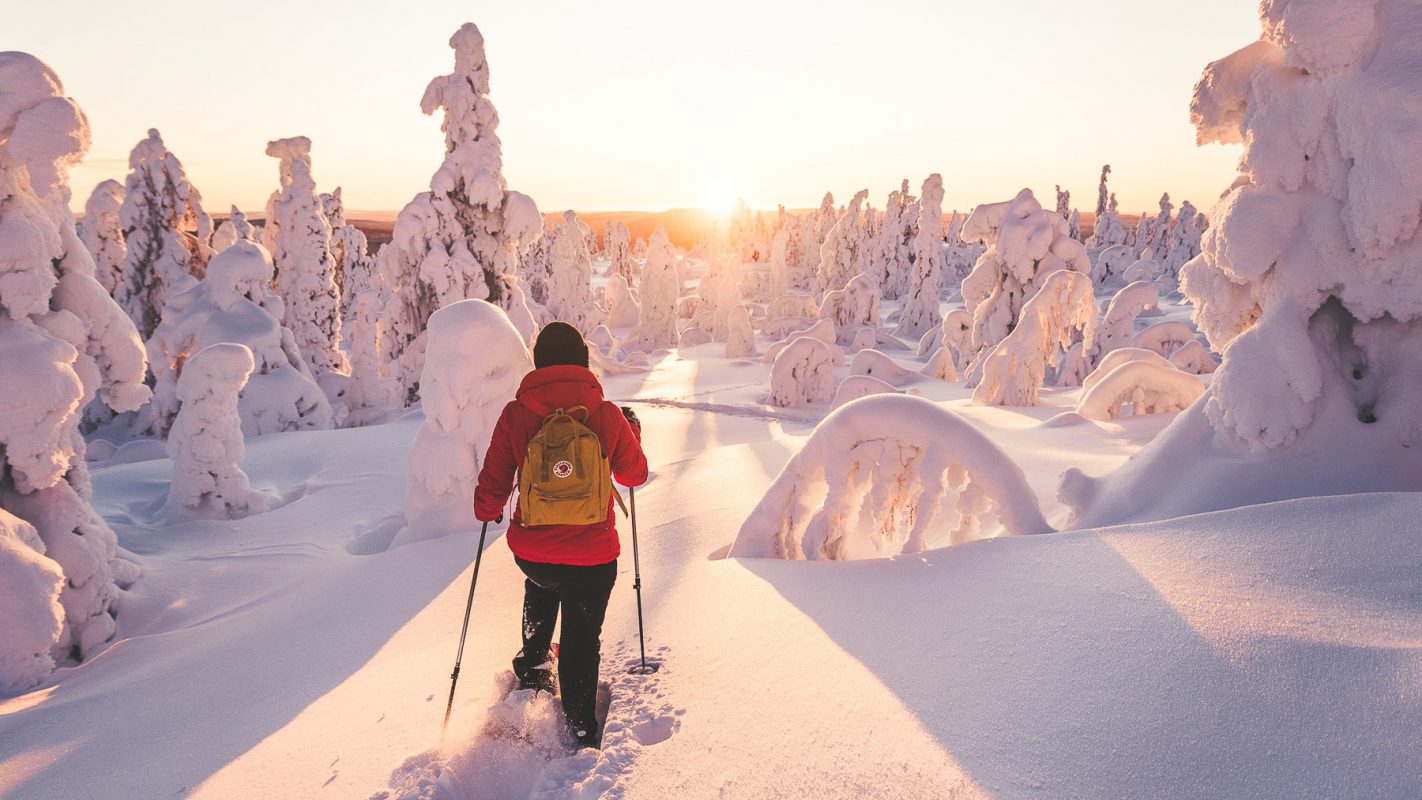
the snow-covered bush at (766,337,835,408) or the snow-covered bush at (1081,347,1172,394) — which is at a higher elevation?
the snow-covered bush at (1081,347,1172,394)

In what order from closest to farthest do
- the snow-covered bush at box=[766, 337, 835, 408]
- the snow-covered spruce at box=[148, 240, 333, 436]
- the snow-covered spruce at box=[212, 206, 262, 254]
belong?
the snow-covered spruce at box=[148, 240, 333, 436] < the snow-covered bush at box=[766, 337, 835, 408] < the snow-covered spruce at box=[212, 206, 262, 254]

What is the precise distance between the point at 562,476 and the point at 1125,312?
2220 centimetres

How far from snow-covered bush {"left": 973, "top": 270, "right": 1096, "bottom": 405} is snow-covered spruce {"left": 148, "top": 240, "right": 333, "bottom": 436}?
17.0 metres

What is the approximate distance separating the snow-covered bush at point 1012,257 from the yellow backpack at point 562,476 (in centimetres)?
1638

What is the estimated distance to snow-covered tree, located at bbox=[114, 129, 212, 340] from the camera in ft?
Answer: 62.3

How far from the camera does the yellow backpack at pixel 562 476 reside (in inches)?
110

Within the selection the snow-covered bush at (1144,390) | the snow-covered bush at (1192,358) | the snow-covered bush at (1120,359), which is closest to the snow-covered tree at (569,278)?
the snow-covered bush at (1192,358)

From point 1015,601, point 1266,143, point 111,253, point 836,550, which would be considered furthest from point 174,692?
point 111,253

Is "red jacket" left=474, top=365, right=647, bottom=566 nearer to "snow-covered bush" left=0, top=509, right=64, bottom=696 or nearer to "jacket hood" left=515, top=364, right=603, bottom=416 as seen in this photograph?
"jacket hood" left=515, top=364, right=603, bottom=416

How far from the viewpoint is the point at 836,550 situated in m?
4.16

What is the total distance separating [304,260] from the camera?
71.9ft

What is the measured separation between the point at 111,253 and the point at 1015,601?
2575 centimetres

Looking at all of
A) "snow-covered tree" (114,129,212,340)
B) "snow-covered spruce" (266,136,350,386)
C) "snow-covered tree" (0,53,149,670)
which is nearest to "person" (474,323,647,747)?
"snow-covered tree" (0,53,149,670)

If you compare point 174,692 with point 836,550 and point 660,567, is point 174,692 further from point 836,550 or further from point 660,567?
point 836,550
